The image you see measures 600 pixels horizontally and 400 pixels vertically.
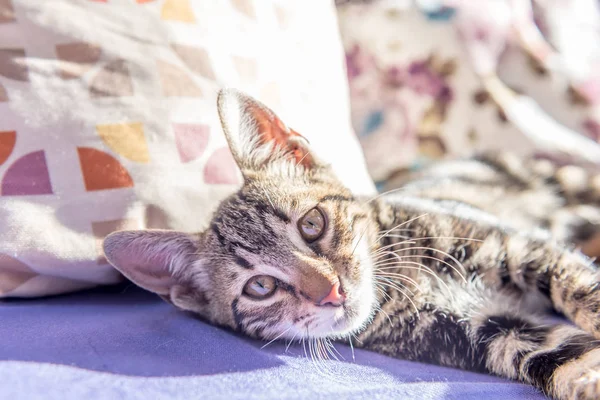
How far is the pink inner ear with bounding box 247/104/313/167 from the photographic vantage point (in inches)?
42.1

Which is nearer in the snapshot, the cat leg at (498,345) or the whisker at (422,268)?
the cat leg at (498,345)

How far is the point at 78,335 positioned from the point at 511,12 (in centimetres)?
175

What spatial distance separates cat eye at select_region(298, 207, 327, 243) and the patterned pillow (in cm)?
28

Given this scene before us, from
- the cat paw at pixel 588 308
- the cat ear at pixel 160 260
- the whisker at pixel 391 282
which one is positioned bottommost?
the cat paw at pixel 588 308

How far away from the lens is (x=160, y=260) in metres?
Answer: 1.04

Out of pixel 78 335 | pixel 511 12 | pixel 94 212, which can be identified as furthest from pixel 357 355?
pixel 511 12

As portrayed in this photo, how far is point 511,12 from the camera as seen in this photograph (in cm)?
168

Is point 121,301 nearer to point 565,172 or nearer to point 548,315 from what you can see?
point 548,315

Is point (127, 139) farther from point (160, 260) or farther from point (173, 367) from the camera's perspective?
point (173, 367)

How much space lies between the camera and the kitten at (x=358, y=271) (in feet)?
3.06

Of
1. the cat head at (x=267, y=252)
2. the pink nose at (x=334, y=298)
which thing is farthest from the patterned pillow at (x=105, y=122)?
the pink nose at (x=334, y=298)

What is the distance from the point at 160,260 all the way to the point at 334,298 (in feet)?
1.37

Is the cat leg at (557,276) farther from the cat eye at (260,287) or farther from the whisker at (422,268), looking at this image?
the cat eye at (260,287)

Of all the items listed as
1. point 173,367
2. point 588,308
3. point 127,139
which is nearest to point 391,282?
point 588,308
